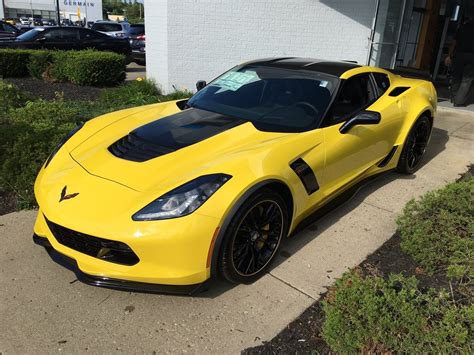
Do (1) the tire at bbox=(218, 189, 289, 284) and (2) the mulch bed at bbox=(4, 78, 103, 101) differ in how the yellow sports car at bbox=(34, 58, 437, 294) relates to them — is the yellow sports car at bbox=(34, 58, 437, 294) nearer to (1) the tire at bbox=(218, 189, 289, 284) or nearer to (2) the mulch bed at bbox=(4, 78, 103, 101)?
(1) the tire at bbox=(218, 189, 289, 284)

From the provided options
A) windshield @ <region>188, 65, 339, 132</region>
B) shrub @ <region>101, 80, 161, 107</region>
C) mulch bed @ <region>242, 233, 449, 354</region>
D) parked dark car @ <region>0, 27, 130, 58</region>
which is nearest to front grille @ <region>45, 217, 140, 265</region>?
mulch bed @ <region>242, 233, 449, 354</region>

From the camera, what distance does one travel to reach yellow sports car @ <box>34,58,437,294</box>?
2473mm

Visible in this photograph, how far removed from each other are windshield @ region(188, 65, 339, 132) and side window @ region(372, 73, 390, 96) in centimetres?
83

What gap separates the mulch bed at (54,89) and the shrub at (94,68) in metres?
0.21

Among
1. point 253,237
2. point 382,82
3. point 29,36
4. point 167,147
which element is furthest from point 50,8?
point 253,237

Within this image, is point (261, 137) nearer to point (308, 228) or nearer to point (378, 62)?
point (308, 228)

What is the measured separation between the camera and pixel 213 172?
104 inches

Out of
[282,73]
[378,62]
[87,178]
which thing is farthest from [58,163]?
[378,62]

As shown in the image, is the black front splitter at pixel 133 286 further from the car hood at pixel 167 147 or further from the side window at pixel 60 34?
the side window at pixel 60 34

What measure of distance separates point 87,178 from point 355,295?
179 cm

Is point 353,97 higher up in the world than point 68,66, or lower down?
higher up

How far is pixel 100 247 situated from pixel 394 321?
5.37 ft

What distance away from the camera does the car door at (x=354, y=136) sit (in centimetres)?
342

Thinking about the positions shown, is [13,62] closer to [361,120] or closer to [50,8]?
[361,120]
